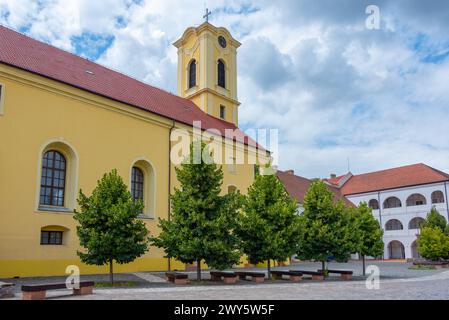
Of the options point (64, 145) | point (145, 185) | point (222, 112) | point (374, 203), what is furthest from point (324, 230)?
point (374, 203)

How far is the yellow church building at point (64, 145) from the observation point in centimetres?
1767

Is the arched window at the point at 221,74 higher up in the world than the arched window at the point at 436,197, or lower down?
higher up

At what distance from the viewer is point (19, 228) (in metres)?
17.5

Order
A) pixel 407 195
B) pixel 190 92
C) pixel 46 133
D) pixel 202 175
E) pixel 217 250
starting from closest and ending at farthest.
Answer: pixel 217 250, pixel 202 175, pixel 46 133, pixel 190 92, pixel 407 195

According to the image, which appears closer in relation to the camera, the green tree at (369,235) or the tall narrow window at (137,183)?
the green tree at (369,235)

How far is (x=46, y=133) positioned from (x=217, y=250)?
31.9ft

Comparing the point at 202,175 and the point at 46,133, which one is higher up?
the point at 46,133

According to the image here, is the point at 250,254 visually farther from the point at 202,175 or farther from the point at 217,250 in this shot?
the point at 202,175

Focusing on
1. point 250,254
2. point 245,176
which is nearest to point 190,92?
point 245,176

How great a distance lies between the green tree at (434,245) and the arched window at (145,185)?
24.1 m

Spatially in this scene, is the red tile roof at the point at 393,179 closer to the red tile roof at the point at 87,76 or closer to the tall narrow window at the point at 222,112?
the tall narrow window at the point at 222,112

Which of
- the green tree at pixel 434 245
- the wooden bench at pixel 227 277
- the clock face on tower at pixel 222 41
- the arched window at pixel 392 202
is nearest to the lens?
the wooden bench at pixel 227 277

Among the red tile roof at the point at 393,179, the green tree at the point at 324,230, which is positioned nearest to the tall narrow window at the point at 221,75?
the green tree at the point at 324,230

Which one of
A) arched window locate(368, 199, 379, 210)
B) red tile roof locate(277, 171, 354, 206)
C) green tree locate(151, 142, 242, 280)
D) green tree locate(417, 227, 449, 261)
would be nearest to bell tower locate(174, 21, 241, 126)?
green tree locate(151, 142, 242, 280)
